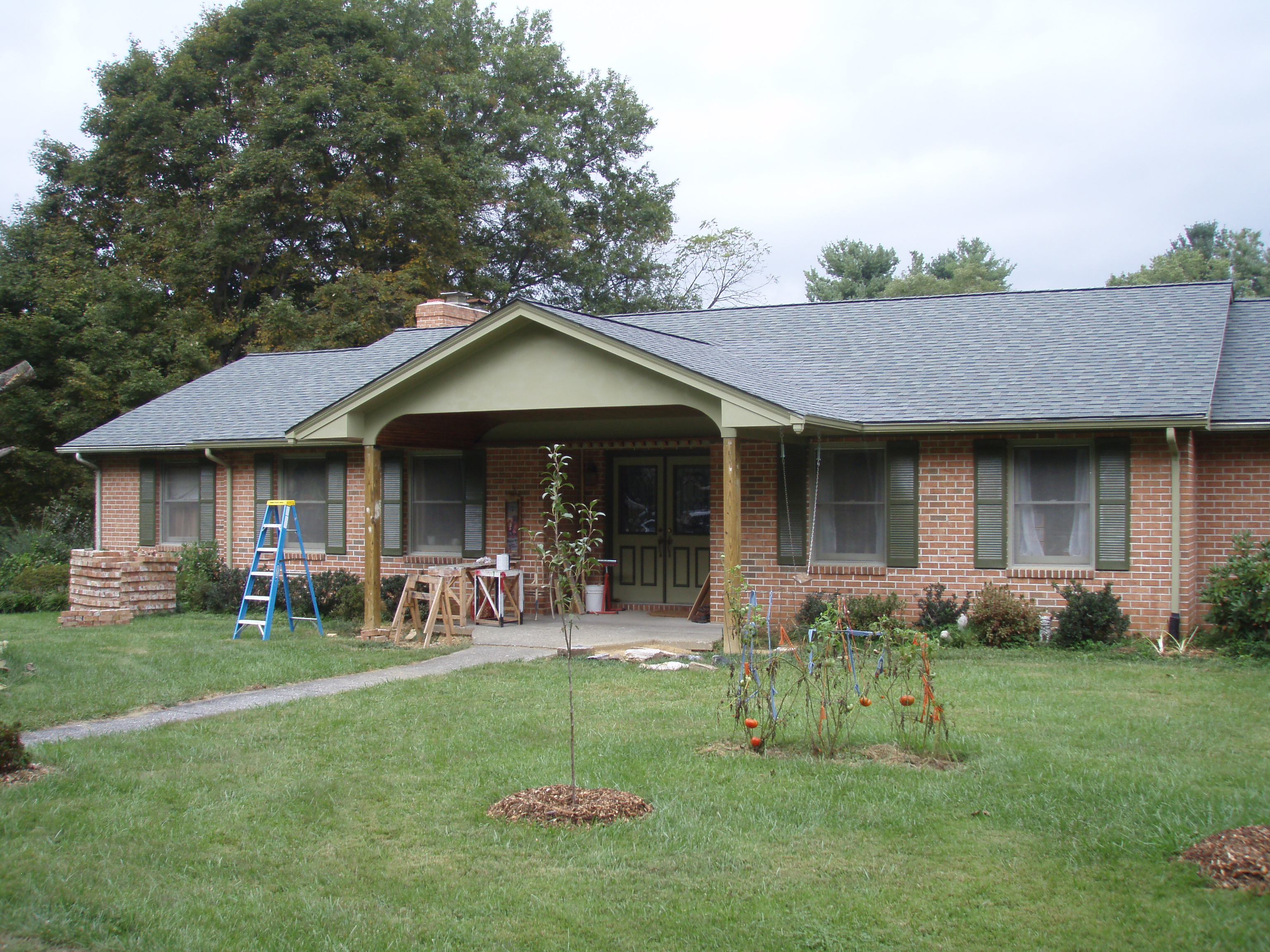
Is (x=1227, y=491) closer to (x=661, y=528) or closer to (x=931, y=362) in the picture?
(x=931, y=362)

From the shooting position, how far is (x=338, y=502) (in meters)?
16.5

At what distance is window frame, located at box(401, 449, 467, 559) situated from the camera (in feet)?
52.9

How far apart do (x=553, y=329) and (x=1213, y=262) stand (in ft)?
157

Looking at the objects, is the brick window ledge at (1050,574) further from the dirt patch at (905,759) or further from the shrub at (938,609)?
the dirt patch at (905,759)

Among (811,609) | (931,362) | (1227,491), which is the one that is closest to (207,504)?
(811,609)

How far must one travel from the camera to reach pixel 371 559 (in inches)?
540

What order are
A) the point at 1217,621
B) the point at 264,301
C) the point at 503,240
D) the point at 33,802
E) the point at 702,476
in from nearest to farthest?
the point at 33,802
the point at 1217,621
the point at 702,476
the point at 264,301
the point at 503,240

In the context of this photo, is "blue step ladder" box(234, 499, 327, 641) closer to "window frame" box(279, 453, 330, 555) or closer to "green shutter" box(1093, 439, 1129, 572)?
"window frame" box(279, 453, 330, 555)

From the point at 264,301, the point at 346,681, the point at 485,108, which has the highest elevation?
the point at 485,108

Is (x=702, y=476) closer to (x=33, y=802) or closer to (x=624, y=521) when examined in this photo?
(x=624, y=521)

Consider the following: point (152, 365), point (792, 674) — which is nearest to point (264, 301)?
point (152, 365)

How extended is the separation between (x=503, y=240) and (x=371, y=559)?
20.8 metres

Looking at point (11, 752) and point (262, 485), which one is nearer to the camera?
point (11, 752)

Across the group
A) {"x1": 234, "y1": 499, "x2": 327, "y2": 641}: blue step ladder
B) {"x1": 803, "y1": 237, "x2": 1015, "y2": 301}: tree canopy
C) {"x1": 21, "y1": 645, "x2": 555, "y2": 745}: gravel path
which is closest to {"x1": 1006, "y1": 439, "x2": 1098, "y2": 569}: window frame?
{"x1": 21, "y1": 645, "x2": 555, "y2": 745}: gravel path
